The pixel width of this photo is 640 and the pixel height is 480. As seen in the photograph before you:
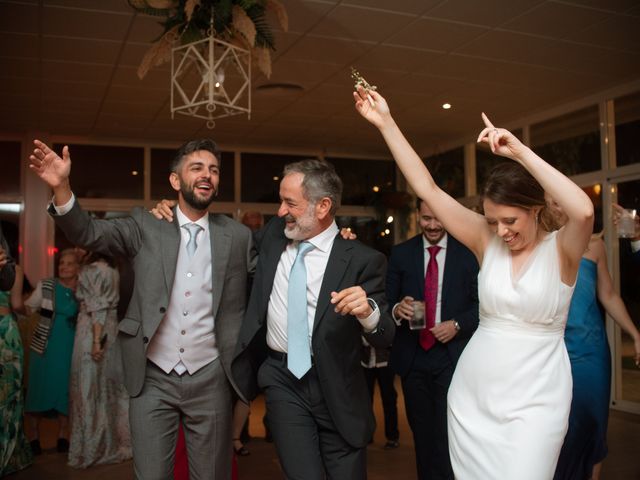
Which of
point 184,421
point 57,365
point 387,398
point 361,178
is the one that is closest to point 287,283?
point 184,421

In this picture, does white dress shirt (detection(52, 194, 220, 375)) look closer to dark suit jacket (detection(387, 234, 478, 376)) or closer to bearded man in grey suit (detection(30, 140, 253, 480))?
bearded man in grey suit (detection(30, 140, 253, 480))

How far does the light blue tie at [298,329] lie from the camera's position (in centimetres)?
264

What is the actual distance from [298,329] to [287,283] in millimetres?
223

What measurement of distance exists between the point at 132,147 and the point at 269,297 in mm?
7526

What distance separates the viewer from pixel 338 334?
269 centimetres

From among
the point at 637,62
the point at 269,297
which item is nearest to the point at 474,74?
the point at 637,62

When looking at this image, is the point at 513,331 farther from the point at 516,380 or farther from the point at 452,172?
the point at 452,172

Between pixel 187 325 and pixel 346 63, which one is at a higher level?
pixel 346 63

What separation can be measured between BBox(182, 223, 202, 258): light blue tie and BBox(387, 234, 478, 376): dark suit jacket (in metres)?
1.53

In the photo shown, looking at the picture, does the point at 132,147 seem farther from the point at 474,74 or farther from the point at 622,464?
the point at 622,464

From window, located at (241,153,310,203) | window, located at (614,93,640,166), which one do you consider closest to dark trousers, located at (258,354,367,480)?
window, located at (614,93,640,166)

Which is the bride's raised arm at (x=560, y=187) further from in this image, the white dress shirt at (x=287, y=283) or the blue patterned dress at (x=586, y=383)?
the blue patterned dress at (x=586, y=383)

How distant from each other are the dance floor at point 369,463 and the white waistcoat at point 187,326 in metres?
2.18

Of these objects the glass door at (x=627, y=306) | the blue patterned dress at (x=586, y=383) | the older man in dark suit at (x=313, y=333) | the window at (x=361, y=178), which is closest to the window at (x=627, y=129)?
the glass door at (x=627, y=306)
